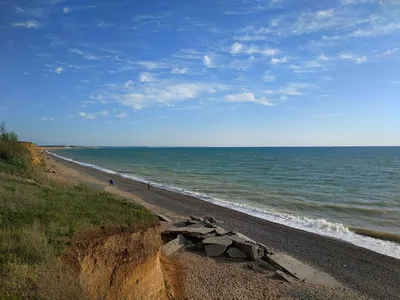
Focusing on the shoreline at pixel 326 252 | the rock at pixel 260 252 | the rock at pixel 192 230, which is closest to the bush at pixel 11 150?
the shoreline at pixel 326 252

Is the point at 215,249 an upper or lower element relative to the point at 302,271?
upper

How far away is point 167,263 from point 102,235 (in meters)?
5.20

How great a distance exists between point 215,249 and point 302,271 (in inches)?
144

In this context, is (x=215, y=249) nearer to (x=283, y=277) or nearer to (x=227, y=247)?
(x=227, y=247)

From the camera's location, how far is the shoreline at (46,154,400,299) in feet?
38.6

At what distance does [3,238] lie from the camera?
5941mm

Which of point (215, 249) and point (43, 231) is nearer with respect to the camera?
point (43, 231)

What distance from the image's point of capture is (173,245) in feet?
44.5

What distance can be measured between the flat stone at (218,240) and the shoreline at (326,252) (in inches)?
121

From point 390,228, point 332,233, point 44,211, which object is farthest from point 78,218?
point 390,228

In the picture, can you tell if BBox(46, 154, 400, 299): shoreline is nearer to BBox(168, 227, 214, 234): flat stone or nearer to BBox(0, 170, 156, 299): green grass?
BBox(168, 227, 214, 234): flat stone

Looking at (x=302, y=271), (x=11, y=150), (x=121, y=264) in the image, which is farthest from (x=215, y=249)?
(x=11, y=150)

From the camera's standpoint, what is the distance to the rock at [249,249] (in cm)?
1279

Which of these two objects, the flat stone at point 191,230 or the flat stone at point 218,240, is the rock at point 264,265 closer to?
the flat stone at point 218,240
